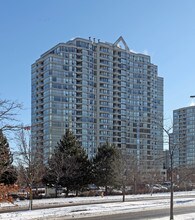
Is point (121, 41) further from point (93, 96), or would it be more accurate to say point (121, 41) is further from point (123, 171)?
point (123, 171)

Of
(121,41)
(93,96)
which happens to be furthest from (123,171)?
(121,41)

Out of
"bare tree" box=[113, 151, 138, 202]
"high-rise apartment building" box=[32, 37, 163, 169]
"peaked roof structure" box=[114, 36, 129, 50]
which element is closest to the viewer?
"bare tree" box=[113, 151, 138, 202]

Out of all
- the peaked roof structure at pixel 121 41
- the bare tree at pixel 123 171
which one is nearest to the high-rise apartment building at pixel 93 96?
the peaked roof structure at pixel 121 41

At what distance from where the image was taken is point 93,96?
456 ft

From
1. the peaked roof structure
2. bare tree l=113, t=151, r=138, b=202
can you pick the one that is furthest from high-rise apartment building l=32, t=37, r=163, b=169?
bare tree l=113, t=151, r=138, b=202

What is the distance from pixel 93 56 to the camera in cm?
14000

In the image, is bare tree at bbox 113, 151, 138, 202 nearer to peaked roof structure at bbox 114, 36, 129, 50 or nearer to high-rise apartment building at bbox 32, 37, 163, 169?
high-rise apartment building at bbox 32, 37, 163, 169

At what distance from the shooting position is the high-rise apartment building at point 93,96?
131m

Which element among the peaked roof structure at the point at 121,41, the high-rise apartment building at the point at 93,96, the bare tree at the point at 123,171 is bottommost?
the bare tree at the point at 123,171

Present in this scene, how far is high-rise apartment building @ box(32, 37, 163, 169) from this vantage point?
131125 millimetres

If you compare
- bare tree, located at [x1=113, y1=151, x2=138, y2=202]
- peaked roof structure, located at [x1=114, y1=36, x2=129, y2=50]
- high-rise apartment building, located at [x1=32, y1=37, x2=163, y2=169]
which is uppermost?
peaked roof structure, located at [x1=114, y1=36, x2=129, y2=50]

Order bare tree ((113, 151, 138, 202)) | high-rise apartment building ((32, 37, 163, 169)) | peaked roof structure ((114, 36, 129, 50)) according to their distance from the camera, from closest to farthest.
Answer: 1. bare tree ((113, 151, 138, 202))
2. high-rise apartment building ((32, 37, 163, 169))
3. peaked roof structure ((114, 36, 129, 50))

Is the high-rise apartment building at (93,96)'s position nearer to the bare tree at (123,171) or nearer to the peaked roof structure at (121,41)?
the peaked roof structure at (121,41)

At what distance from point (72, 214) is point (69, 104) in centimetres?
10706
